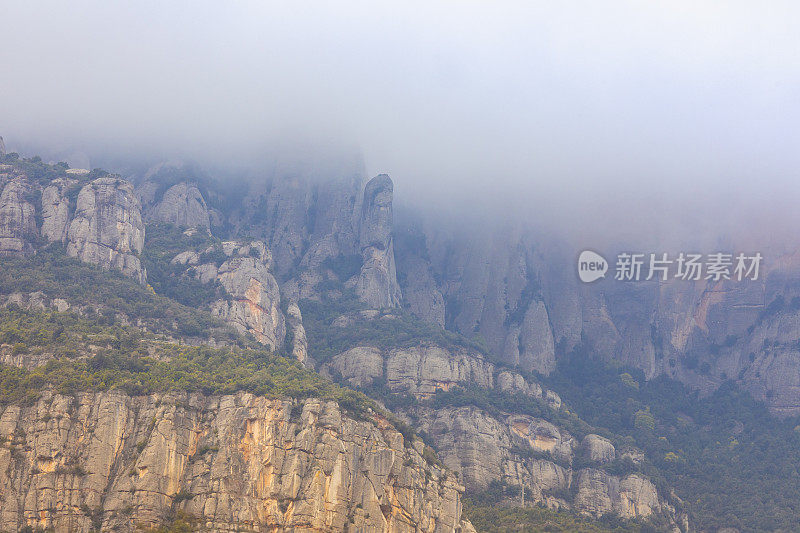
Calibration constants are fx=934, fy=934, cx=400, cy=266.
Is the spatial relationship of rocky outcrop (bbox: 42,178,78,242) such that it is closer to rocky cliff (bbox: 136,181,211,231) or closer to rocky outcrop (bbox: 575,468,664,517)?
rocky cliff (bbox: 136,181,211,231)

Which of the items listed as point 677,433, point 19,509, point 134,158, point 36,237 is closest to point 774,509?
point 677,433

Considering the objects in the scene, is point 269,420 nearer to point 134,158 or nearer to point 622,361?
point 622,361

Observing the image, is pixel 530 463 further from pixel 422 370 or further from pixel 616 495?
pixel 422 370

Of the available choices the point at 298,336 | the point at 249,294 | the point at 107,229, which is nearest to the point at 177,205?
the point at 107,229

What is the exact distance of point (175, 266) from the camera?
11731 centimetres

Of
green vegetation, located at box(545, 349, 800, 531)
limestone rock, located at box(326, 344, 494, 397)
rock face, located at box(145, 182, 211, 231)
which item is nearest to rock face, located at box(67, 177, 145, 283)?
rock face, located at box(145, 182, 211, 231)

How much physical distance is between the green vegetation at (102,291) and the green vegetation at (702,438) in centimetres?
5026

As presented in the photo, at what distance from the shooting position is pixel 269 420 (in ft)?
267

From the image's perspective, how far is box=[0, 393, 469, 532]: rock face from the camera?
7219 cm

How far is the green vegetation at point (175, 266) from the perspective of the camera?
111 m

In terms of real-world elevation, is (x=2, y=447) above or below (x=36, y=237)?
below

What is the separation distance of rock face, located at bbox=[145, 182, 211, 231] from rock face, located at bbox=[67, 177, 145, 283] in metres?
19.7

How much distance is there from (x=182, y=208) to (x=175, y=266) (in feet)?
70.6

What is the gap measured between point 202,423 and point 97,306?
22.2 m
